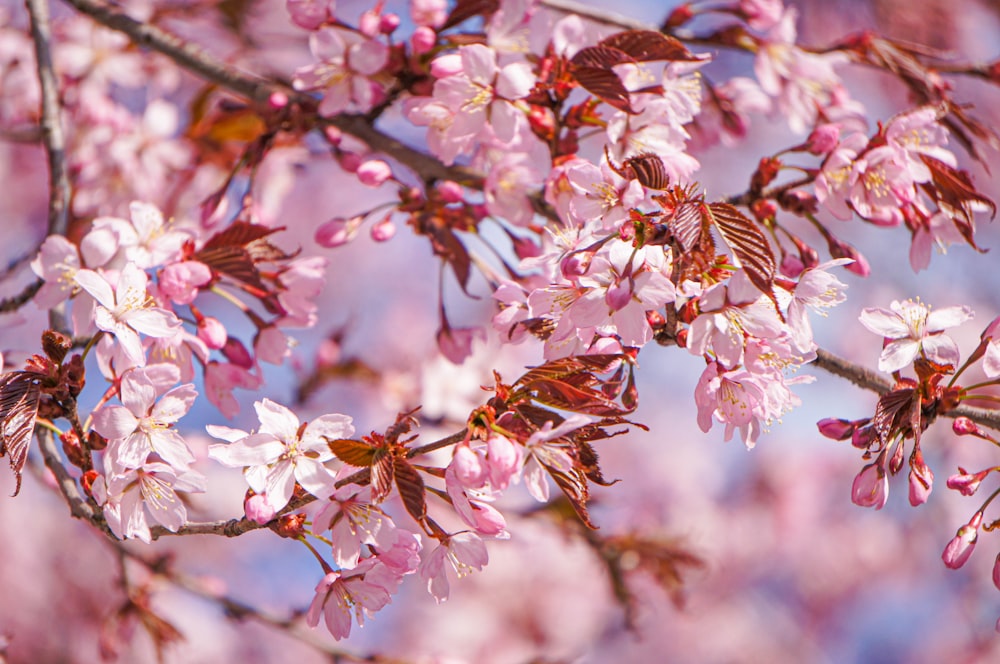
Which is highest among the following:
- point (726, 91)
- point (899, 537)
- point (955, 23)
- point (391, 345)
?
point (726, 91)

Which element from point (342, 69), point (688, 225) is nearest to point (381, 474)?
point (688, 225)

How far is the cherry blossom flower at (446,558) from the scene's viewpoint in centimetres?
117

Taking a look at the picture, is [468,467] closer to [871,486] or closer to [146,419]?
[146,419]

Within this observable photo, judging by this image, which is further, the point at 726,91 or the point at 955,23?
the point at 955,23

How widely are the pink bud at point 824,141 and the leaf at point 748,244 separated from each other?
1.59 feet

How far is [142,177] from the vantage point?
260cm

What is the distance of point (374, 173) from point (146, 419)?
2.18 ft

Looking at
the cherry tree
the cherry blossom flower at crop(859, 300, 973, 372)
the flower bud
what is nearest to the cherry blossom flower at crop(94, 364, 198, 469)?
the cherry tree

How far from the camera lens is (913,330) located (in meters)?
1.23

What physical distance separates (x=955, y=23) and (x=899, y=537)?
3.03 m

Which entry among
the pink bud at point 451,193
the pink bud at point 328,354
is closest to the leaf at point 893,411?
the pink bud at point 451,193

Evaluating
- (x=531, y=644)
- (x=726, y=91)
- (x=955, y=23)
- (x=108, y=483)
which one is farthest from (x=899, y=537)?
(x=108, y=483)

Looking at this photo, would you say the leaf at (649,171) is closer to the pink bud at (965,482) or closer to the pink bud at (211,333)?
the pink bud at (965,482)

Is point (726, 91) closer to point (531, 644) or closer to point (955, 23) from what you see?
point (955, 23)
